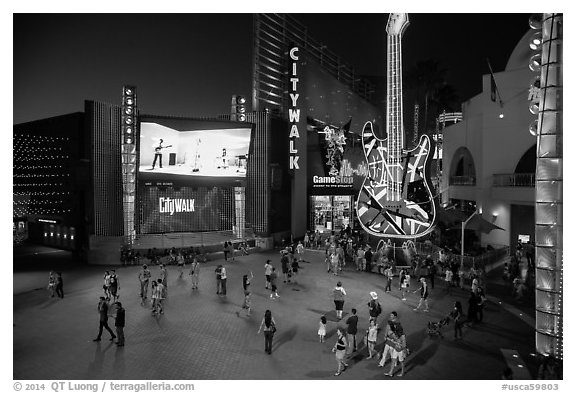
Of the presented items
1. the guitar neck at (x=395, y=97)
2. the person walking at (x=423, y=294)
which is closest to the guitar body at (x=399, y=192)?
the guitar neck at (x=395, y=97)

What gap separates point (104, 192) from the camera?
2433cm

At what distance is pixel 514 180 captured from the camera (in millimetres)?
25312

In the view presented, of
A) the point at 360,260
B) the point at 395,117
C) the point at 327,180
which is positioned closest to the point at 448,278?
the point at 360,260

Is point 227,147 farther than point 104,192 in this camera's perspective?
Yes

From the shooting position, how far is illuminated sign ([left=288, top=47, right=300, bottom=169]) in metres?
30.0

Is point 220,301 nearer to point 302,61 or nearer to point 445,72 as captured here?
point 302,61

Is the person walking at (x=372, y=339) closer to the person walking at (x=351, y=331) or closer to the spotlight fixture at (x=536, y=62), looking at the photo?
the person walking at (x=351, y=331)

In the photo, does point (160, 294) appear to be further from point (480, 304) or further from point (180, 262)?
point (480, 304)

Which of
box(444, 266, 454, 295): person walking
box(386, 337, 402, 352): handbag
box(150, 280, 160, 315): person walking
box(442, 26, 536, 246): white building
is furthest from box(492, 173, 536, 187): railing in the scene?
box(150, 280, 160, 315): person walking

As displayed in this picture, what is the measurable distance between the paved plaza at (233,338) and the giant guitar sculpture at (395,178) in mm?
3855

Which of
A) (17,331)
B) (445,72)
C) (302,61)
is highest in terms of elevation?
(445,72)

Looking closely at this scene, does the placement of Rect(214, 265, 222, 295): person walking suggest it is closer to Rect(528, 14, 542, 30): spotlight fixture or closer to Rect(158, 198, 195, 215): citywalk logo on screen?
Rect(528, 14, 542, 30): spotlight fixture
